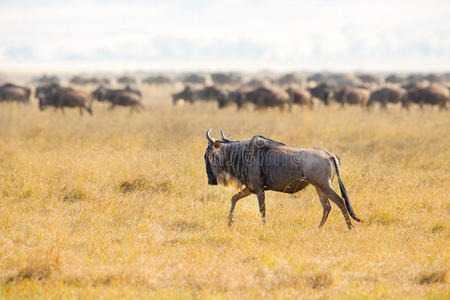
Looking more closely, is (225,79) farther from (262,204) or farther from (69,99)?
(262,204)

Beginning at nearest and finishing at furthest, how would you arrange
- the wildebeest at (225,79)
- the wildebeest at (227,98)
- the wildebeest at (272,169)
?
the wildebeest at (272,169) → the wildebeest at (227,98) → the wildebeest at (225,79)

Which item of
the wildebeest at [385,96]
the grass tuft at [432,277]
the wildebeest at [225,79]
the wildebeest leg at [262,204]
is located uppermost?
the wildebeest at [385,96]

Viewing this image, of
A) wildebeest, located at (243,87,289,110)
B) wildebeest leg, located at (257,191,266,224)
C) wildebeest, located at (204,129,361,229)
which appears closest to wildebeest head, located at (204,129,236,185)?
wildebeest, located at (204,129,361,229)

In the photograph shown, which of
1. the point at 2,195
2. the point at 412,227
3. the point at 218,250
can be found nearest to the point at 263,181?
the point at 218,250

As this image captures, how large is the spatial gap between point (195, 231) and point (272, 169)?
Answer: 52.0 inches

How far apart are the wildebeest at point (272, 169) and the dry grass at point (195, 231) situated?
1.52ft

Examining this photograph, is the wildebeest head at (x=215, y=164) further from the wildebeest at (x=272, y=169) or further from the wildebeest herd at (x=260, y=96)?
the wildebeest herd at (x=260, y=96)

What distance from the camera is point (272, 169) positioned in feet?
23.3

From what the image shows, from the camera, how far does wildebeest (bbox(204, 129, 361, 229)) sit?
6848mm

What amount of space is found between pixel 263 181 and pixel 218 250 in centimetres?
139

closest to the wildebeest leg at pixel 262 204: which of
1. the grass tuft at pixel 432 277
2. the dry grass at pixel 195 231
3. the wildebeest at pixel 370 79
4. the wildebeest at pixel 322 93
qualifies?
the dry grass at pixel 195 231

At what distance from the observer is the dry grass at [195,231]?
512 centimetres

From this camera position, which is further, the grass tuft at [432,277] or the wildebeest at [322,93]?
the wildebeest at [322,93]

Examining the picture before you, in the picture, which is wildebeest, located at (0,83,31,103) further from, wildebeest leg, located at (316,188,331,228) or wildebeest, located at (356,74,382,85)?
wildebeest, located at (356,74,382,85)
